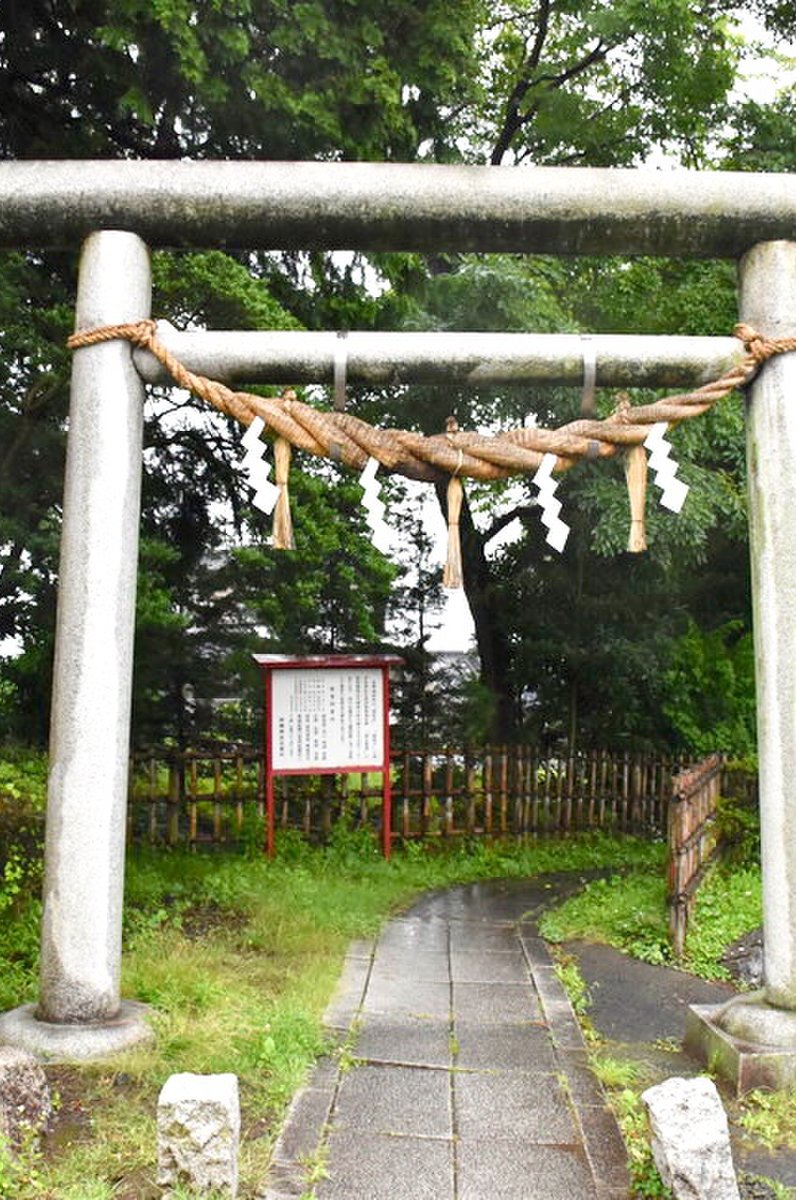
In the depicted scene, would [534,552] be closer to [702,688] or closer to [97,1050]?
[702,688]

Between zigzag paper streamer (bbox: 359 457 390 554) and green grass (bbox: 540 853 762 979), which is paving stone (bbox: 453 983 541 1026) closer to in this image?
green grass (bbox: 540 853 762 979)

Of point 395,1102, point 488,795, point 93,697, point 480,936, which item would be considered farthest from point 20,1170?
point 488,795

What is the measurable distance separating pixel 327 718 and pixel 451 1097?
6029 millimetres

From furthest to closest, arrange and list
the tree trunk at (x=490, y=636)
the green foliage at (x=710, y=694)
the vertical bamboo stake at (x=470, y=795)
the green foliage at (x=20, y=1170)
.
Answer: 1. the tree trunk at (x=490, y=636)
2. the green foliage at (x=710, y=694)
3. the vertical bamboo stake at (x=470, y=795)
4. the green foliage at (x=20, y=1170)

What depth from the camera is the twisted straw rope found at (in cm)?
468

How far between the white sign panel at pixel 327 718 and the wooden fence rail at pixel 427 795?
2.39 ft

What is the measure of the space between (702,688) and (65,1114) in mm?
10839

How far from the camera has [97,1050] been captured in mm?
4262

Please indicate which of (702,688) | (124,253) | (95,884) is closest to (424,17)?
(124,253)

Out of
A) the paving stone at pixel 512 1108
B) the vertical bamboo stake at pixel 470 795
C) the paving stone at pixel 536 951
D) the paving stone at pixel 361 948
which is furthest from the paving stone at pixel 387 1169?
the vertical bamboo stake at pixel 470 795

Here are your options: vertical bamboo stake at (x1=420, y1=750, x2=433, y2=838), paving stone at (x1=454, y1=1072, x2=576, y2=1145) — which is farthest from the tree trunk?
paving stone at (x1=454, y1=1072, x2=576, y2=1145)

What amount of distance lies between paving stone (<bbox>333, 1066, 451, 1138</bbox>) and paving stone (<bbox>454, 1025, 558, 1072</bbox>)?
266 millimetres

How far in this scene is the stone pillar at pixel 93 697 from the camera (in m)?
4.42

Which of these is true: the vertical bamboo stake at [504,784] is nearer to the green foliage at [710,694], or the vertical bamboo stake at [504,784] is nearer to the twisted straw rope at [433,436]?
the green foliage at [710,694]
